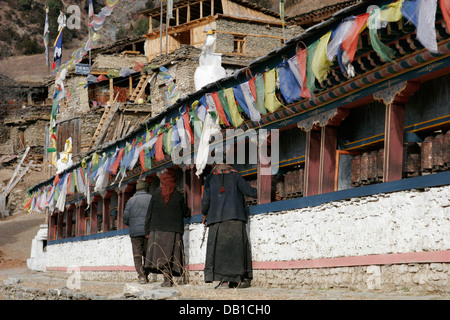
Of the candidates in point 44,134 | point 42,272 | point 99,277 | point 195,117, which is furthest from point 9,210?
point 195,117

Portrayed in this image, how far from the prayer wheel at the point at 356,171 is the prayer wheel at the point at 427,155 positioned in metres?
1.37

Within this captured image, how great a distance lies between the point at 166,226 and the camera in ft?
38.7

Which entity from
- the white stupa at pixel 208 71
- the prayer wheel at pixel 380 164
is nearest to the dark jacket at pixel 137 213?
the white stupa at pixel 208 71

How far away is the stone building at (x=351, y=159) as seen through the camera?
780 cm

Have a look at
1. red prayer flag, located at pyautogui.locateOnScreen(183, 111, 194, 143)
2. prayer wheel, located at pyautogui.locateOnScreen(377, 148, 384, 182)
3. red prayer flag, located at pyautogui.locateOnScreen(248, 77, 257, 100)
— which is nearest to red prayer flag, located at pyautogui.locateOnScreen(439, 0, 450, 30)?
prayer wheel, located at pyautogui.locateOnScreen(377, 148, 384, 182)

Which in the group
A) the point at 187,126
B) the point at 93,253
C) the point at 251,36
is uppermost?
the point at 251,36

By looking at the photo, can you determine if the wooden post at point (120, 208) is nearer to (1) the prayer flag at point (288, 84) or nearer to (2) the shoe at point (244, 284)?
Result: (2) the shoe at point (244, 284)

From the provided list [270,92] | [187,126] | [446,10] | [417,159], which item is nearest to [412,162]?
[417,159]

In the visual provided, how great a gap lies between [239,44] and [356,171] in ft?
105

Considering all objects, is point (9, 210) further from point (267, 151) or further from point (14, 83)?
point (267, 151)

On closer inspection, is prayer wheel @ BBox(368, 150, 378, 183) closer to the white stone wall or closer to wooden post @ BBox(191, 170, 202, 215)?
wooden post @ BBox(191, 170, 202, 215)

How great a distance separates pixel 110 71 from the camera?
47.0 metres

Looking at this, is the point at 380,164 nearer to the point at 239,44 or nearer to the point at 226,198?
the point at 226,198

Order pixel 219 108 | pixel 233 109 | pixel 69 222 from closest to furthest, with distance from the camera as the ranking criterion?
pixel 233 109
pixel 219 108
pixel 69 222
